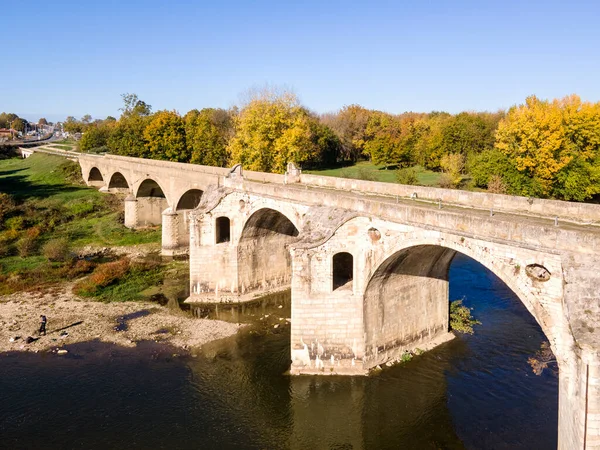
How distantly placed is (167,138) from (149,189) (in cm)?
1276

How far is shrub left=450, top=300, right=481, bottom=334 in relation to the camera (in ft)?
78.8

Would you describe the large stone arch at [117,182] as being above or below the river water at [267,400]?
above

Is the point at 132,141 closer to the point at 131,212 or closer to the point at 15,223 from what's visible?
the point at 131,212

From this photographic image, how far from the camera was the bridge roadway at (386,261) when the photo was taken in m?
12.3

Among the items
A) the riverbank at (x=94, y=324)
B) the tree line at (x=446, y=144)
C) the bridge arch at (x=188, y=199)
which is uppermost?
the tree line at (x=446, y=144)

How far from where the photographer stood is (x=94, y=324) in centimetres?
2572

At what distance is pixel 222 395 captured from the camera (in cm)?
1933

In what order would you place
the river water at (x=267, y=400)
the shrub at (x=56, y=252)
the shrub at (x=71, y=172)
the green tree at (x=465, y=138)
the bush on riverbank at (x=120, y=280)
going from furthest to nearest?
the shrub at (x=71, y=172) → the green tree at (x=465, y=138) → the shrub at (x=56, y=252) → the bush on riverbank at (x=120, y=280) → the river water at (x=267, y=400)

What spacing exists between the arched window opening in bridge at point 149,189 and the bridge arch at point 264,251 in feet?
68.1

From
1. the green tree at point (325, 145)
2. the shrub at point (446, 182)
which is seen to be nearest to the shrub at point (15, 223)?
the green tree at point (325, 145)

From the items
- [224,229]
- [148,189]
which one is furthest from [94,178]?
[224,229]

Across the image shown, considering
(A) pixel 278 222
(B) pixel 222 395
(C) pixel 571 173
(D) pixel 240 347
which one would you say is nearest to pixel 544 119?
(C) pixel 571 173

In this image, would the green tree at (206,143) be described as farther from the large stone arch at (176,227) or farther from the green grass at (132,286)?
the green grass at (132,286)

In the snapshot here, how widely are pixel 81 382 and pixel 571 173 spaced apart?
1375 inches
